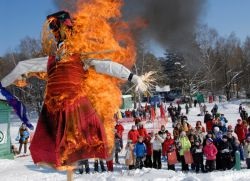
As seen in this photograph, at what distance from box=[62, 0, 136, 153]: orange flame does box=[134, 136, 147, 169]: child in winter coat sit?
7431 millimetres

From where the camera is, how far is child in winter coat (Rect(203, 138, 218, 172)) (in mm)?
12578

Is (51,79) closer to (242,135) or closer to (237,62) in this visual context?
(242,135)

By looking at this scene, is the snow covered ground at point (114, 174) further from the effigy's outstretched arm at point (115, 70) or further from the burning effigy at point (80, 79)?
the effigy's outstretched arm at point (115, 70)

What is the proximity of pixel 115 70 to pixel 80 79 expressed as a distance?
0.55 metres

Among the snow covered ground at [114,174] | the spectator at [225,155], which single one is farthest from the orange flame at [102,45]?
the spectator at [225,155]

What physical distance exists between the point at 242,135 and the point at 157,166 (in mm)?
3484

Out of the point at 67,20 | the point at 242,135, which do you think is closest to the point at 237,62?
the point at 242,135

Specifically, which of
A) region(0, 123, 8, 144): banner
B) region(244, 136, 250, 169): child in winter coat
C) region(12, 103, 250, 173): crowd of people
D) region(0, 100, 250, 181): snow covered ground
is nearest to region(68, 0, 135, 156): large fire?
region(0, 100, 250, 181): snow covered ground

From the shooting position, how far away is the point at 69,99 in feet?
18.3

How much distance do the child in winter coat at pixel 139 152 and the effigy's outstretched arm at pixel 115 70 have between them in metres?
8.09

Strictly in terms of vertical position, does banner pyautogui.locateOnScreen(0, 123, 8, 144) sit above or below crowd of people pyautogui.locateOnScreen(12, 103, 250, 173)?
above

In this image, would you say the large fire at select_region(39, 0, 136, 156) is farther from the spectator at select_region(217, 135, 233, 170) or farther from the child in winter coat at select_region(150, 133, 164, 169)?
the child in winter coat at select_region(150, 133, 164, 169)

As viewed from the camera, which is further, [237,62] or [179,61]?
[237,62]

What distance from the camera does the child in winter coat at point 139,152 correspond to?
13.5 metres
